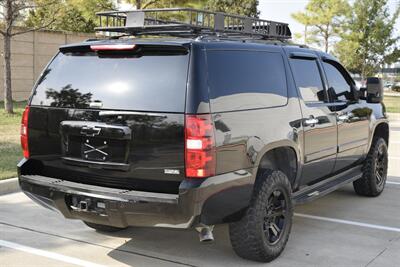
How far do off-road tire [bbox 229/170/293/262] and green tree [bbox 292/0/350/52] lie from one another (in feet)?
95.9

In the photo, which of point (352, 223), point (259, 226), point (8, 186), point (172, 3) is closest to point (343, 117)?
point (352, 223)

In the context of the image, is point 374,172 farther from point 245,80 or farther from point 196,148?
point 196,148

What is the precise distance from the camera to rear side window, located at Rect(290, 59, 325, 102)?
514 centimetres

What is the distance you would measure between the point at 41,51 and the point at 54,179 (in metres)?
16.8

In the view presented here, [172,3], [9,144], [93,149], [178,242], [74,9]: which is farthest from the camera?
[172,3]

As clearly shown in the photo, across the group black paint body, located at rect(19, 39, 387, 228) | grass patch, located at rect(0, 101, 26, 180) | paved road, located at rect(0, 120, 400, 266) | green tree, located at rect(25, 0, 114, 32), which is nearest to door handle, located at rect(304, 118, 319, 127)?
black paint body, located at rect(19, 39, 387, 228)

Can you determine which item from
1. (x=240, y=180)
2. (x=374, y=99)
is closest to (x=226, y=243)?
(x=240, y=180)

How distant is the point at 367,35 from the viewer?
33344 millimetres

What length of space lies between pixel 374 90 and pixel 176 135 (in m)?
3.47

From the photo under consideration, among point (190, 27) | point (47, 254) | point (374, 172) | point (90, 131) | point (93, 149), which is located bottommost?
point (47, 254)

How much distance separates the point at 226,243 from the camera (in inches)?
198

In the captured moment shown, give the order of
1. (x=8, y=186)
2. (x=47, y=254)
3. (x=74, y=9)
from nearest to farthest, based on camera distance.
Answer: (x=47, y=254) → (x=8, y=186) → (x=74, y=9)

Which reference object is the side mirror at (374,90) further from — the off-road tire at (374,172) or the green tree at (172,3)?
the green tree at (172,3)

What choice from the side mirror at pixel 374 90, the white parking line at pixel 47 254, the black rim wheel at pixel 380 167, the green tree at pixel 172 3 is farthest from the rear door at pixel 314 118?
the green tree at pixel 172 3
